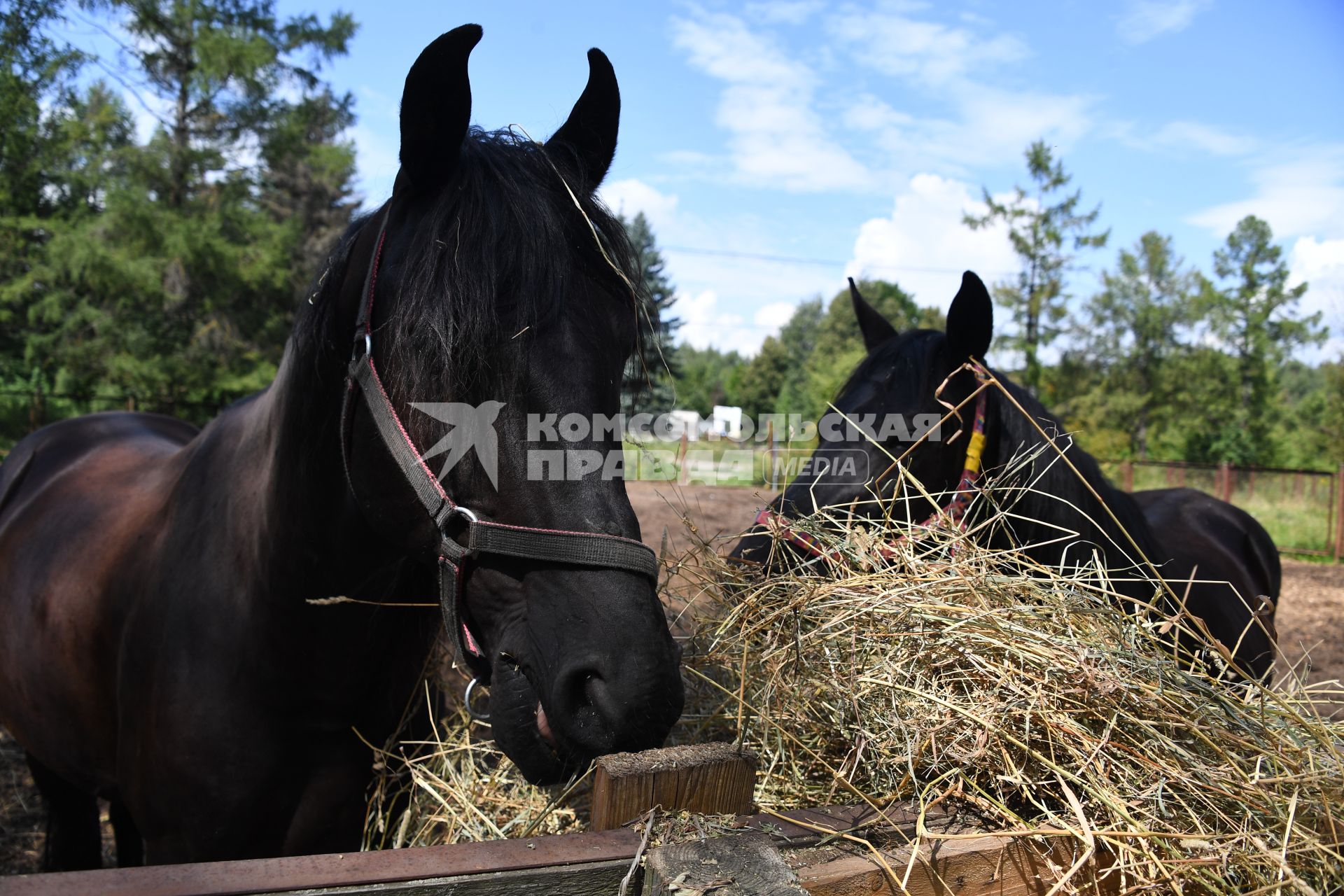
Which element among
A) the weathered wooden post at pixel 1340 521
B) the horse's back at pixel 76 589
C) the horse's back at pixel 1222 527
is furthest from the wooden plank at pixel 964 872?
the weathered wooden post at pixel 1340 521

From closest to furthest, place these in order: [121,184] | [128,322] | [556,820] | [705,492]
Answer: [556,820], [705,492], [121,184], [128,322]

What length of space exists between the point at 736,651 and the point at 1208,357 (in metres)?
40.0

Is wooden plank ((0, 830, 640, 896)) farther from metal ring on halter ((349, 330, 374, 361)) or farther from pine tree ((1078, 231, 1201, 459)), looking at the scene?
pine tree ((1078, 231, 1201, 459))

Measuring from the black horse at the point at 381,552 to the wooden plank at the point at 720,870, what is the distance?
19 centimetres

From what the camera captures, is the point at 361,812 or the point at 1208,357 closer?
the point at 361,812

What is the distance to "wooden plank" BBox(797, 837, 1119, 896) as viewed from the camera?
1092 mm

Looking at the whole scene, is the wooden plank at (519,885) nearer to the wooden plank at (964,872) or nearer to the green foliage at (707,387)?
the wooden plank at (964,872)

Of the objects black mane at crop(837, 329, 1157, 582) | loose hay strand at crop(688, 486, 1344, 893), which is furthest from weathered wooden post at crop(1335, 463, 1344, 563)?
loose hay strand at crop(688, 486, 1344, 893)

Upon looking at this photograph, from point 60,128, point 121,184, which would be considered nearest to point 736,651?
point 60,128

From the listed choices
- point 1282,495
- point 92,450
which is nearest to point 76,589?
point 92,450

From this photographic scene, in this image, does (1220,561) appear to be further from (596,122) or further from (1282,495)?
(1282,495)

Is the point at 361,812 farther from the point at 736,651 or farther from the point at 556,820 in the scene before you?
the point at 736,651

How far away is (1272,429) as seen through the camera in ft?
105

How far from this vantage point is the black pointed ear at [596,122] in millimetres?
1739
